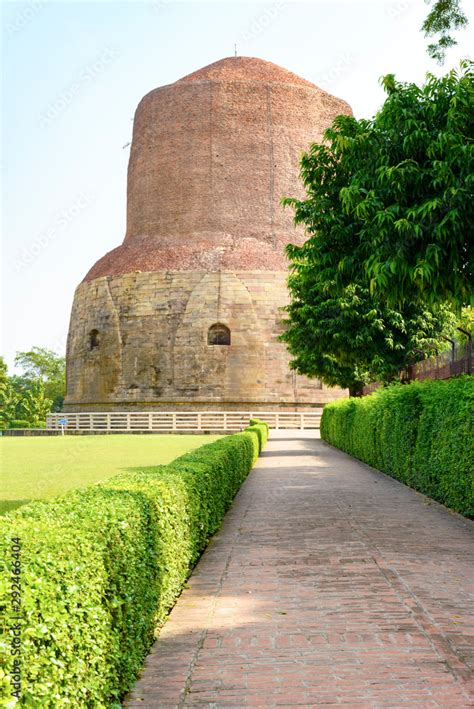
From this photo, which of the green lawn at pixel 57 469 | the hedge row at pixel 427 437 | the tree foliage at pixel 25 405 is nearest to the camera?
the hedge row at pixel 427 437

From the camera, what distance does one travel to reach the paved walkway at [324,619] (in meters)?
3.44

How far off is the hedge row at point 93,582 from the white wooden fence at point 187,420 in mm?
30466

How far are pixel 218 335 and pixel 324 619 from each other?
115 feet

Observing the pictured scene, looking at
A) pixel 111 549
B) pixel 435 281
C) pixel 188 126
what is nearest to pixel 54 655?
pixel 111 549

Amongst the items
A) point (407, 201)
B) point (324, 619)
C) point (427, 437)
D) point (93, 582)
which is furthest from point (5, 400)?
point (93, 582)

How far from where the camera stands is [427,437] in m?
10.5

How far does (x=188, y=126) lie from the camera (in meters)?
42.5

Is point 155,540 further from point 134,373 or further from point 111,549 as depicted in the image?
point 134,373

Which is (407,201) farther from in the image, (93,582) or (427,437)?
(93,582)

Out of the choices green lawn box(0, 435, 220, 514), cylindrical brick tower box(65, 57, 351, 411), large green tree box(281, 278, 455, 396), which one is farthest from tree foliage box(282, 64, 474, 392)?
cylindrical brick tower box(65, 57, 351, 411)

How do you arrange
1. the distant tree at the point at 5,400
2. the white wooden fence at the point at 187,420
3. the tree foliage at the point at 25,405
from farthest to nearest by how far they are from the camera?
the tree foliage at the point at 25,405
the distant tree at the point at 5,400
the white wooden fence at the point at 187,420

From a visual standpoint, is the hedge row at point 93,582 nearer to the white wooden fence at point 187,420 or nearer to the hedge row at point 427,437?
the hedge row at point 427,437

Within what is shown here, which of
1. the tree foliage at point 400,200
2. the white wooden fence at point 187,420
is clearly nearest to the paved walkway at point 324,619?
the tree foliage at point 400,200

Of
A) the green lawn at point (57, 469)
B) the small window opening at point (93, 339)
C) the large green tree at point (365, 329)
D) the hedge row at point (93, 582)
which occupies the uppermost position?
the small window opening at point (93, 339)
